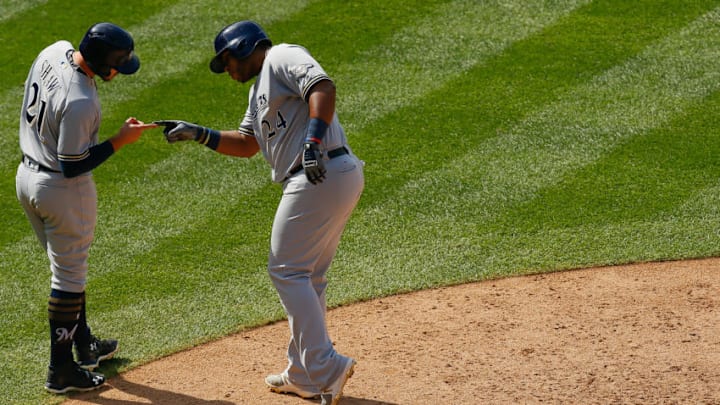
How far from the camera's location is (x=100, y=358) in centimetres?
645

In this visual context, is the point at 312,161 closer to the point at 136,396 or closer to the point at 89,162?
the point at 89,162

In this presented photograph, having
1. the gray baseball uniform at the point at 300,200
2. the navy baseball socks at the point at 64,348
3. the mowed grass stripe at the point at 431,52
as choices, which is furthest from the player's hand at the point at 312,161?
the mowed grass stripe at the point at 431,52

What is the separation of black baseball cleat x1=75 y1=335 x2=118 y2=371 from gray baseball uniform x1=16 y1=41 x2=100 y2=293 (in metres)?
0.55

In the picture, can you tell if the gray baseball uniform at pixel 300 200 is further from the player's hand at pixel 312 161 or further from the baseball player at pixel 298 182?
the player's hand at pixel 312 161

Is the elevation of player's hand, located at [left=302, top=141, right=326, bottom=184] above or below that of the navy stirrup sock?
above

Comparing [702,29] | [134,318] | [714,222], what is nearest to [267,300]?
[134,318]

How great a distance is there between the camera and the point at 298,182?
5453 mm

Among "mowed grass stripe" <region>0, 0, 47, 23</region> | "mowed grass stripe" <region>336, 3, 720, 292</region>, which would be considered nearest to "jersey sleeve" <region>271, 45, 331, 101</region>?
"mowed grass stripe" <region>336, 3, 720, 292</region>

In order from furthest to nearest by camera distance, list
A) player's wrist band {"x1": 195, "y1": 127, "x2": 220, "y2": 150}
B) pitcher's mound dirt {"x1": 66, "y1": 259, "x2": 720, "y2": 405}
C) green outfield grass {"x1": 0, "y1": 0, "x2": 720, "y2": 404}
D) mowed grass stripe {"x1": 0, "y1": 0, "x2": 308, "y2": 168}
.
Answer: mowed grass stripe {"x1": 0, "y1": 0, "x2": 308, "y2": 168}, green outfield grass {"x1": 0, "y1": 0, "x2": 720, "y2": 404}, player's wrist band {"x1": 195, "y1": 127, "x2": 220, "y2": 150}, pitcher's mound dirt {"x1": 66, "y1": 259, "x2": 720, "y2": 405}

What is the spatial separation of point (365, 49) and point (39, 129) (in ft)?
17.6

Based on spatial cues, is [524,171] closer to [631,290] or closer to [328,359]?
[631,290]

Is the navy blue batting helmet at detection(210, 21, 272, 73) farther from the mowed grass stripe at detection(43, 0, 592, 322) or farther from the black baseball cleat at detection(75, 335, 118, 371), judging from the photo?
the mowed grass stripe at detection(43, 0, 592, 322)

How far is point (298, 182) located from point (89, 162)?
1.21 metres

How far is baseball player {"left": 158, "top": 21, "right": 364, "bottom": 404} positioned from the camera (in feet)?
17.8
